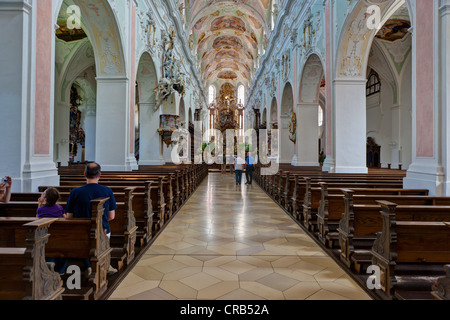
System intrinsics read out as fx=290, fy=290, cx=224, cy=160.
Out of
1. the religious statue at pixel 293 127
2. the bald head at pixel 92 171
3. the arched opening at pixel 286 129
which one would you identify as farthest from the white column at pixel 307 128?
the bald head at pixel 92 171

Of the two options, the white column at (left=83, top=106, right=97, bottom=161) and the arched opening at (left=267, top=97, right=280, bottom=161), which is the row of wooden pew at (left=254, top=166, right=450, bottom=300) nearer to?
the arched opening at (left=267, top=97, right=280, bottom=161)

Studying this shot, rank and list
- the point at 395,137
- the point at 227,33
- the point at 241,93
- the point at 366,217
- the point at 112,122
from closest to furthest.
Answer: the point at 366,217, the point at 112,122, the point at 395,137, the point at 227,33, the point at 241,93

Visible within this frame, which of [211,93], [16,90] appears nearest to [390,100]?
[16,90]

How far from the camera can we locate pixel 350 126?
7.71 m

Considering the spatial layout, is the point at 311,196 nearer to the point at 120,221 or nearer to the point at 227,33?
the point at 120,221

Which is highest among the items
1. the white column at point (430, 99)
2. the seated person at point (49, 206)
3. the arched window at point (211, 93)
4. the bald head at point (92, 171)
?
the arched window at point (211, 93)

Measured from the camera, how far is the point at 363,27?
7.19m

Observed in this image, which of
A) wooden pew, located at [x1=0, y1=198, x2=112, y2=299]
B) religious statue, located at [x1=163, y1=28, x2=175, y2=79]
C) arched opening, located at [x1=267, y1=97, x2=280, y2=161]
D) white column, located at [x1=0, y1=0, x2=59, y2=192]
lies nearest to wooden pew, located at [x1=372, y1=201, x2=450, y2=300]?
wooden pew, located at [x1=0, y1=198, x2=112, y2=299]

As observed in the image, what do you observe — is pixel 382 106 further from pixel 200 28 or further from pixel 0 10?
pixel 0 10

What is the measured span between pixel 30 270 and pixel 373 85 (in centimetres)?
1747

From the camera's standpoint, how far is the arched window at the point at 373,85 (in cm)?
1512

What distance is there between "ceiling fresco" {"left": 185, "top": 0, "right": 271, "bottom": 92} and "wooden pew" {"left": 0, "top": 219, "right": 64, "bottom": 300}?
17906 millimetres

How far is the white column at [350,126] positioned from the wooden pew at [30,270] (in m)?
7.25

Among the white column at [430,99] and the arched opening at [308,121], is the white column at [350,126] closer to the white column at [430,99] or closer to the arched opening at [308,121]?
the white column at [430,99]
